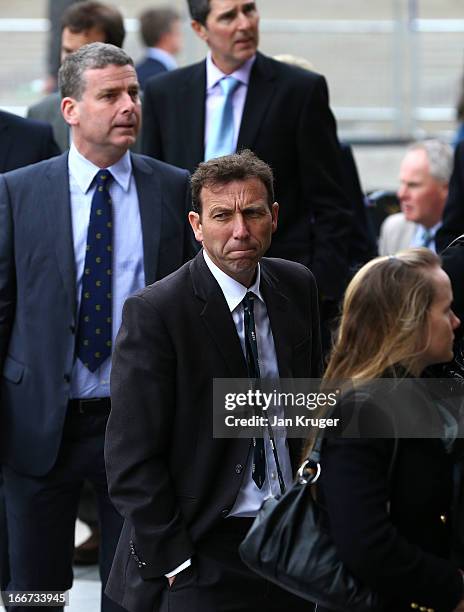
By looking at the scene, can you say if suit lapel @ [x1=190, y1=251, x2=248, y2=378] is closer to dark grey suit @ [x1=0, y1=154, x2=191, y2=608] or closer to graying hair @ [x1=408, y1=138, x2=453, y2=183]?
dark grey suit @ [x1=0, y1=154, x2=191, y2=608]

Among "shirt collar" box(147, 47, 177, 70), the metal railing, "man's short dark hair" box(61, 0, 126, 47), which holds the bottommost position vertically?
the metal railing

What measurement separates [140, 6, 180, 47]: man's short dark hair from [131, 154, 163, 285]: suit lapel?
5.03 metres

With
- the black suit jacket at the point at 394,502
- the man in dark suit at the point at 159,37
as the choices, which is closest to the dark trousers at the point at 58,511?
the black suit jacket at the point at 394,502

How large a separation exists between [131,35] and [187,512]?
1113cm

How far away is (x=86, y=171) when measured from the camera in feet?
16.9

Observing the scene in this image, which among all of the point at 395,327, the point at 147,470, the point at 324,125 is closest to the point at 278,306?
the point at 147,470

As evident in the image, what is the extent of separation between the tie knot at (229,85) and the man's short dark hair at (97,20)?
0.84m

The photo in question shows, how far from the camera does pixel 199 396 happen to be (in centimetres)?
402

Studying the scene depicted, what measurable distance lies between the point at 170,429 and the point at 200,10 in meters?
2.88

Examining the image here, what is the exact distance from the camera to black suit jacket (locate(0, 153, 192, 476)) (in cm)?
497

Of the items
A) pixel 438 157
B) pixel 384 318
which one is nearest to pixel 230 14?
pixel 438 157

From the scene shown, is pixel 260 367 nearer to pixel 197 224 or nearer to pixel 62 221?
pixel 197 224

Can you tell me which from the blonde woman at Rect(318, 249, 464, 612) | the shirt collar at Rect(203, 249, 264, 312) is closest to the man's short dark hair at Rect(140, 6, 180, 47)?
the shirt collar at Rect(203, 249, 264, 312)

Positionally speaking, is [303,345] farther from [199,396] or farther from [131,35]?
[131,35]
